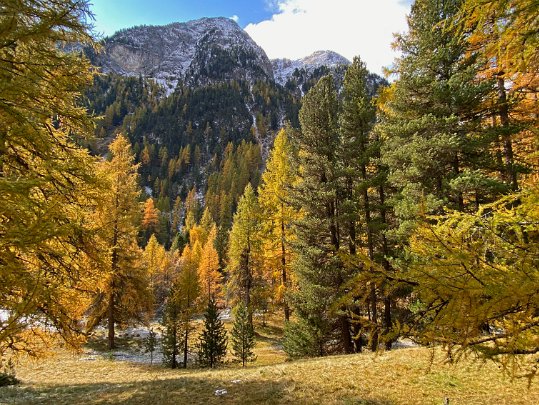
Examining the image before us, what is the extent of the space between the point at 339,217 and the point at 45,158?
11.9 metres

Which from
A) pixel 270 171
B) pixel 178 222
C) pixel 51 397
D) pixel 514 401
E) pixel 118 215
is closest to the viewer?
pixel 514 401

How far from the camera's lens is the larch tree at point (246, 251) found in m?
30.0

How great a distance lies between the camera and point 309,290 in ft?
52.7

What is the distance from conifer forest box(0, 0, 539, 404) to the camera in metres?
3.30

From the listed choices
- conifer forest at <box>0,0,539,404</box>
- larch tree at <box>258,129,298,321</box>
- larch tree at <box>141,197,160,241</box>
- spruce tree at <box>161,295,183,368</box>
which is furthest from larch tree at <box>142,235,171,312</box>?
larch tree at <box>141,197,160,241</box>

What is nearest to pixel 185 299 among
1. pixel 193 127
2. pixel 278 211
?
pixel 278 211

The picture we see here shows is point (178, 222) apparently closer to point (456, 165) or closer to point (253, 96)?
point (253, 96)

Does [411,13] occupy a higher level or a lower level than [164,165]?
lower

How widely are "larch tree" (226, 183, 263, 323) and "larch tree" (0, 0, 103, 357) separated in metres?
20.4

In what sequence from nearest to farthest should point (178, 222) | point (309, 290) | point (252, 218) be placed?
point (309, 290) → point (252, 218) → point (178, 222)

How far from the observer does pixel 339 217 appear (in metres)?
16.1

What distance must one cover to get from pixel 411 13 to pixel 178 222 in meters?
105

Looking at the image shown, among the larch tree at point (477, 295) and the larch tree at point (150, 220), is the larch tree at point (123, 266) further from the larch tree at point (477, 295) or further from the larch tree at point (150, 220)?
the larch tree at point (150, 220)

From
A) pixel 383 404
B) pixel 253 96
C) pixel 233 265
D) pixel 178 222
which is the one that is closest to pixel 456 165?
pixel 383 404
